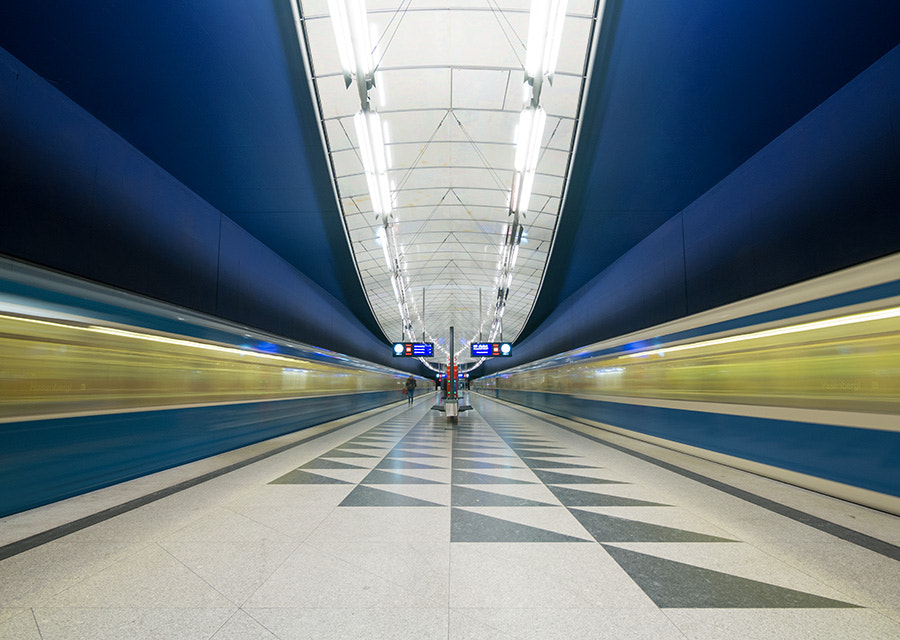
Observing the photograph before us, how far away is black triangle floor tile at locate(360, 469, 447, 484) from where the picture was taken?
595 centimetres

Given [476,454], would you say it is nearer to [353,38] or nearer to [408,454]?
[408,454]

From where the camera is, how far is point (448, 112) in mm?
13938

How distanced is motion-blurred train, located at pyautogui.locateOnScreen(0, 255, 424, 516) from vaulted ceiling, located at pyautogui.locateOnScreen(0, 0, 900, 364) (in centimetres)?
277

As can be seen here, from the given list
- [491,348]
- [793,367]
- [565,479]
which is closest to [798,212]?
[793,367]

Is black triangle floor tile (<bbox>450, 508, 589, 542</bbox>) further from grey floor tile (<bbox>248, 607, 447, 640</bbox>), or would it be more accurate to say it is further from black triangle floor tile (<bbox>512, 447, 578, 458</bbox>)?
black triangle floor tile (<bbox>512, 447, 578, 458</bbox>)

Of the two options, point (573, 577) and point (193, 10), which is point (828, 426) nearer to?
point (573, 577)

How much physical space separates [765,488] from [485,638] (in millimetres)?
4643

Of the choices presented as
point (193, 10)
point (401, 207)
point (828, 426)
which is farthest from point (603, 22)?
point (401, 207)

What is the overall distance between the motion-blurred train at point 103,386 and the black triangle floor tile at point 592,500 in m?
Answer: 5.25

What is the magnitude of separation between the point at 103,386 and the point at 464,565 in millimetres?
4683

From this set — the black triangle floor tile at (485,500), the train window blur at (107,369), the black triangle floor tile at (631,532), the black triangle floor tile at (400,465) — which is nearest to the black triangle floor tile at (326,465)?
the black triangle floor tile at (400,465)

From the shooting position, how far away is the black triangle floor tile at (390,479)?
5949 mm

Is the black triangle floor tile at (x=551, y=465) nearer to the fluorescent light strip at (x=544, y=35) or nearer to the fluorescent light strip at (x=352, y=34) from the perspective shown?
the fluorescent light strip at (x=544, y=35)

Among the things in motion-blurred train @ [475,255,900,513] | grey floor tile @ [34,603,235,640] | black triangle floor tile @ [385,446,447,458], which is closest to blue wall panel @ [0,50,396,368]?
grey floor tile @ [34,603,235,640]
